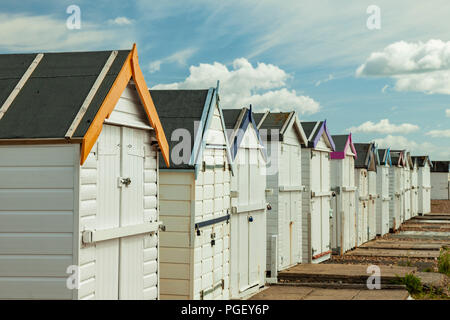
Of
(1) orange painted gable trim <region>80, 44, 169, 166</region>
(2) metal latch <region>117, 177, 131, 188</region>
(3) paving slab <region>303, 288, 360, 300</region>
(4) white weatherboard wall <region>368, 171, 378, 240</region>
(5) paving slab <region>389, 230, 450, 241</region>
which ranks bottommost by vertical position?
(5) paving slab <region>389, 230, 450, 241</region>

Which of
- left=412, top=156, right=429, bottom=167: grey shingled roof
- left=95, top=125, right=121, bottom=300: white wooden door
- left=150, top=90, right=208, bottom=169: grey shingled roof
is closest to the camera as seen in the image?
left=95, top=125, right=121, bottom=300: white wooden door


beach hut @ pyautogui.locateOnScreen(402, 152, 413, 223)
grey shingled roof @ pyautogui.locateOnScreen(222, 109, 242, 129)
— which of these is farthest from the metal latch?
beach hut @ pyautogui.locateOnScreen(402, 152, 413, 223)

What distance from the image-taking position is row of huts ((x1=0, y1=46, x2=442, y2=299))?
689 cm

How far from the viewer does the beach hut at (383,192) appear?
3038 centimetres

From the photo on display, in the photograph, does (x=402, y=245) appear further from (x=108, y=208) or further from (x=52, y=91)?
(x=52, y=91)

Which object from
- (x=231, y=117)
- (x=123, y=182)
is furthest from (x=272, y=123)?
(x=123, y=182)

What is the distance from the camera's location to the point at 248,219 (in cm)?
1369

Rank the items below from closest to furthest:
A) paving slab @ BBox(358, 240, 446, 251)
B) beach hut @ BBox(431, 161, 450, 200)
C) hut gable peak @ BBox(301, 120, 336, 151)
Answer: hut gable peak @ BBox(301, 120, 336, 151) < paving slab @ BBox(358, 240, 446, 251) < beach hut @ BBox(431, 161, 450, 200)

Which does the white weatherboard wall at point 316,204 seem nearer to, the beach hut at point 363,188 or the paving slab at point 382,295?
the paving slab at point 382,295

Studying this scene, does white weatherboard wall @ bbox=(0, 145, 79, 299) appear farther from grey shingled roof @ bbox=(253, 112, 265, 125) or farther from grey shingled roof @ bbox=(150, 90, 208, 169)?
grey shingled roof @ bbox=(253, 112, 265, 125)
